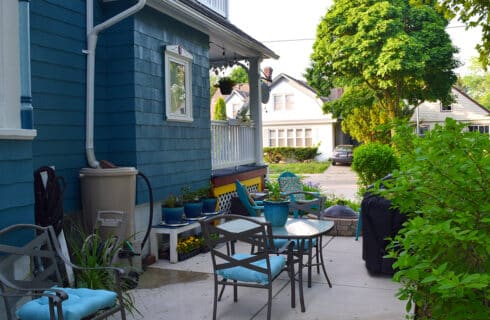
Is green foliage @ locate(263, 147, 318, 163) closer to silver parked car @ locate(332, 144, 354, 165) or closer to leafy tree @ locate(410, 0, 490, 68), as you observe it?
silver parked car @ locate(332, 144, 354, 165)

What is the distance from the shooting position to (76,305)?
2.95 meters

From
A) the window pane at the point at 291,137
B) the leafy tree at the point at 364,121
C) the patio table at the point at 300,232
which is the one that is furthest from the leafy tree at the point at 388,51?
the patio table at the point at 300,232

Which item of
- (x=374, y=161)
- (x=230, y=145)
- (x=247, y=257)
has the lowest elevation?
(x=247, y=257)

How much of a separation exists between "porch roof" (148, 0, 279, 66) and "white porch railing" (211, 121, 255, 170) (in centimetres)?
156

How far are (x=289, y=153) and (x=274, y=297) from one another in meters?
26.8

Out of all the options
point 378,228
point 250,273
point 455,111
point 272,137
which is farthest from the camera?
point 272,137

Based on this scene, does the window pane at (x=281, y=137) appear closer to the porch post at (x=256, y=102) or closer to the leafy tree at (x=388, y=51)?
the leafy tree at (x=388, y=51)

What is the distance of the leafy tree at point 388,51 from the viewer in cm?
1969

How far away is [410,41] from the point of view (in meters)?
19.6

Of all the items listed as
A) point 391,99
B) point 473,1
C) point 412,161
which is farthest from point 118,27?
point 391,99

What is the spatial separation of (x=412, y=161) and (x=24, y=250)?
8.56 feet

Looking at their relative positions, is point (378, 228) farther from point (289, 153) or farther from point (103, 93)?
point (289, 153)

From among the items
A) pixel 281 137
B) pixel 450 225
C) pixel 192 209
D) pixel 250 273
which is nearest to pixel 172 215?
pixel 192 209

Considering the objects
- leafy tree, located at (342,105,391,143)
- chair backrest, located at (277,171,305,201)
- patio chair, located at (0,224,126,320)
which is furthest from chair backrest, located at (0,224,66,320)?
leafy tree, located at (342,105,391,143)
